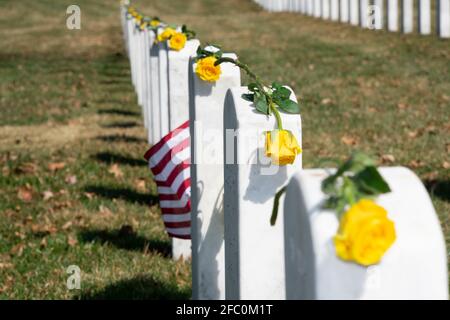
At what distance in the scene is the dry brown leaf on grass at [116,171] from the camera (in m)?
7.53

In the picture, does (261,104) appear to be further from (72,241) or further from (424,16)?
(424,16)

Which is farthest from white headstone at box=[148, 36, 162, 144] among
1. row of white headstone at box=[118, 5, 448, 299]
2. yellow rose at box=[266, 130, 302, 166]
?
yellow rose at box=[266, 130, 302, 166]

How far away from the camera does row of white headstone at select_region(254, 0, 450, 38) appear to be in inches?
630

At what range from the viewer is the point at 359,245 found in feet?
5.06

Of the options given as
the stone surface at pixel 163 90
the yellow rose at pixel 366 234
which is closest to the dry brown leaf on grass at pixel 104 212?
the stone surface at pixel 163 90

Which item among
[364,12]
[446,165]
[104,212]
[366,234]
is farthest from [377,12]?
[366,234]

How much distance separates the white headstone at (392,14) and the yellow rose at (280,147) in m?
16.4

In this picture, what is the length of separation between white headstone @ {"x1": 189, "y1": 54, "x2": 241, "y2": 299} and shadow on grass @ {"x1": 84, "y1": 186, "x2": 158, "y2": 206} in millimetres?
2971

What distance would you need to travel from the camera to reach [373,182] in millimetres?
1693

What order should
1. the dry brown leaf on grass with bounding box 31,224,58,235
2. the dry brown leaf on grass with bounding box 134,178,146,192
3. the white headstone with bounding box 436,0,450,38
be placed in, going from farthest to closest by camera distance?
the white headstone with bounding box 436,0,450,38 < the dry brown leaf on grass with bounding box 134,178,146,192 < the dry brown leaf on grass with bounding box 31,224,58,235

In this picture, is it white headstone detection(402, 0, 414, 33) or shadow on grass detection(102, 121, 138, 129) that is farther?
white headstone detection(402, 0, 414, 33)

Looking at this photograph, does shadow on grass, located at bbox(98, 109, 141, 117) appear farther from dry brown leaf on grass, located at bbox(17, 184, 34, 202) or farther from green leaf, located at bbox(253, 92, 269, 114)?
green leaf, located at bbox(253, 92, 269, 114)

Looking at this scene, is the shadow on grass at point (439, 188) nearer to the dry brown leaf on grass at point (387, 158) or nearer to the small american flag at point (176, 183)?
the dry brown leaf on grass at point (387, 158)
